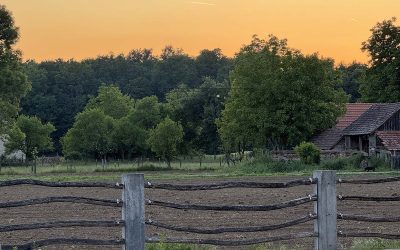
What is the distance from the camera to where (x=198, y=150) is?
102 meters

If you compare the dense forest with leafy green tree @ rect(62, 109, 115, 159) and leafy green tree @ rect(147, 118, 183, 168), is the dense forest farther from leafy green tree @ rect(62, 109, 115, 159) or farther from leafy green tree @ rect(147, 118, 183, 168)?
leafy green tree @ rect(147, 118, 183, 168)

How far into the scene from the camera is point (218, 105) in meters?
109

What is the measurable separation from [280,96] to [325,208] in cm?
5700

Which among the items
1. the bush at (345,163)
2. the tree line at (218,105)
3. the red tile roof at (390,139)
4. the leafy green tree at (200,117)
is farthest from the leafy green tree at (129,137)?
the bush at (345,163)

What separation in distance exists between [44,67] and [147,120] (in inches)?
2655

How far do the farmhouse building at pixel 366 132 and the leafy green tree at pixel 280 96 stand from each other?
1139 millimetres

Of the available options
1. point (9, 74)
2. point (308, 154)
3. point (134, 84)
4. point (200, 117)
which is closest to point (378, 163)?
point (308, 154)

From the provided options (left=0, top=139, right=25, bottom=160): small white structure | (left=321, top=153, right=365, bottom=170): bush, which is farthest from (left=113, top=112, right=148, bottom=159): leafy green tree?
(left=321, top=153, right=365, bottom=170): bush

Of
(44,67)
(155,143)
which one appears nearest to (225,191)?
(155,143)

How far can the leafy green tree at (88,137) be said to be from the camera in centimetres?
9238

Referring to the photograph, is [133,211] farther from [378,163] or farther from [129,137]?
[129,137]

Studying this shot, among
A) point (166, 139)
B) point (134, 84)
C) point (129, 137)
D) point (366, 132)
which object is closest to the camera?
point (366, 132)

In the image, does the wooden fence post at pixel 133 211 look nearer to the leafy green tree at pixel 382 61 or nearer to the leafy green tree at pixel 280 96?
the leafy green tree at pixel 280 96

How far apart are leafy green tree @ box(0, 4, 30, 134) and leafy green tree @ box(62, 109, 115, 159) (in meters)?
22.9
